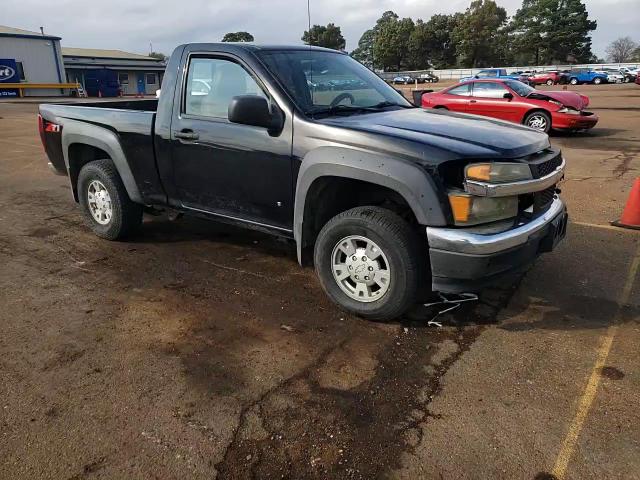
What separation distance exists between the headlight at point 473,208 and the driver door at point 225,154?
4.06 ft

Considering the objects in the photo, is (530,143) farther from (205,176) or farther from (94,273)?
(94,273)

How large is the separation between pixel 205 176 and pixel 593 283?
3356 mm

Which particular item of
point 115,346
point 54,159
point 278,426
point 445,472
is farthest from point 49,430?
point 54,159

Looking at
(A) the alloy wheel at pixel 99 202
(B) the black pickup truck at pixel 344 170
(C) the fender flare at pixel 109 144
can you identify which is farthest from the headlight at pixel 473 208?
(A) the alloy wheel at pixel 99 202

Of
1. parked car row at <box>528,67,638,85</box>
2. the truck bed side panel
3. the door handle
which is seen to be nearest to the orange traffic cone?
the door handle

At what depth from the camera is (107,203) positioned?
522 cm

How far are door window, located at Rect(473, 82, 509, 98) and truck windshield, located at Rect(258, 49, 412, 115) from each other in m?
9.76

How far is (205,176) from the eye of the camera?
4254 mm

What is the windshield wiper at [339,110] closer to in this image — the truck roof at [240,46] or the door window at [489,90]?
the truck roof at [240,46]

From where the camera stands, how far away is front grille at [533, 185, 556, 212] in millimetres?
3512

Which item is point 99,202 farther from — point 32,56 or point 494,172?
point 32,56

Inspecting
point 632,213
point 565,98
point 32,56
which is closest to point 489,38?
point 32,56

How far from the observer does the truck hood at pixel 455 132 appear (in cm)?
325

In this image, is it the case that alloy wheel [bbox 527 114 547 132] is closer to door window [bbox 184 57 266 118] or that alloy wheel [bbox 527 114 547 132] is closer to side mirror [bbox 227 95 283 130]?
door window [bbox 184 57 266 118]
